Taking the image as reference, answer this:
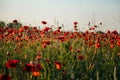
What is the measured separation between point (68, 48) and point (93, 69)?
1127mm

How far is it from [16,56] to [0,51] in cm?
48

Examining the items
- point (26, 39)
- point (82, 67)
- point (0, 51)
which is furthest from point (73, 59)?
point (26, 39)

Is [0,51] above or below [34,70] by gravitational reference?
above

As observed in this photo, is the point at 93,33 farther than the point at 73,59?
Yes

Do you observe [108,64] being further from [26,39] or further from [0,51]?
[26,39]

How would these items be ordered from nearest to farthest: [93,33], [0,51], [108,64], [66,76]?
[66,76], [108,64], [0,51], [93,33]

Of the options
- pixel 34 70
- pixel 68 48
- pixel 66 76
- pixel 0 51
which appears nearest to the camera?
pixel 34 70

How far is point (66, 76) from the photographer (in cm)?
301

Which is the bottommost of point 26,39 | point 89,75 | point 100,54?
point 89,75

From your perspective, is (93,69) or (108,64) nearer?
(93,69)

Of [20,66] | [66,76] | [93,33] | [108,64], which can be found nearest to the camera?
[66,76]

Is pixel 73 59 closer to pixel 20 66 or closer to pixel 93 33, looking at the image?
pixel 20 66

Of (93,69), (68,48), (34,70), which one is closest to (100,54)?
(68,48)

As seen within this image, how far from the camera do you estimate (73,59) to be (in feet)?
12.7
